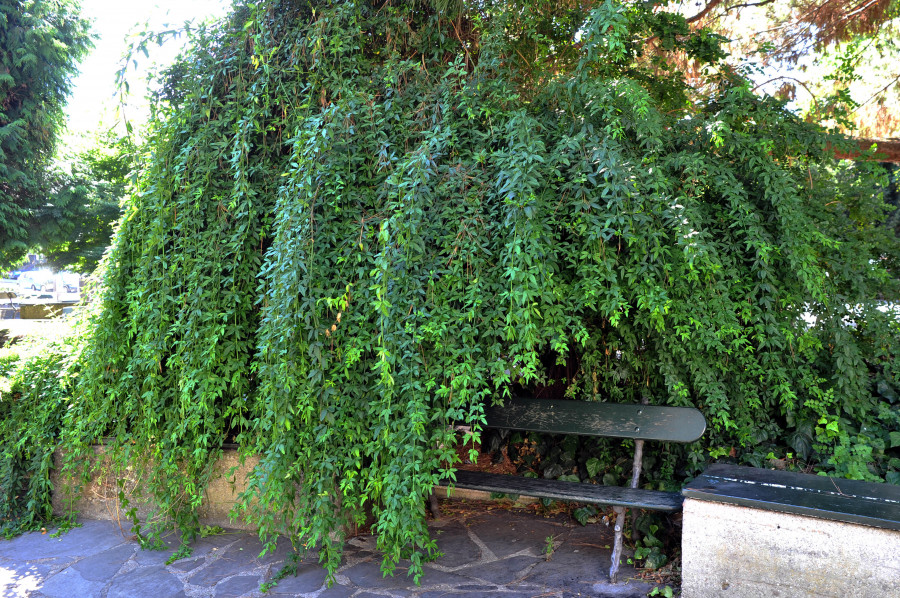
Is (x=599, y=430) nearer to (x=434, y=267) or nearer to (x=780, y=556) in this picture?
(x=780, y=556)

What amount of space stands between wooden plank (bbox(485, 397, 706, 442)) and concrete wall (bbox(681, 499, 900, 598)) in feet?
1.56

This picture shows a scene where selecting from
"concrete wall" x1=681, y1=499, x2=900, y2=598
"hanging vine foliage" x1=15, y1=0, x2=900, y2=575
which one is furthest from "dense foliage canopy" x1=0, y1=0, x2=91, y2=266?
"concrete wall" x1=681, y1=499, x2=900, y2=598

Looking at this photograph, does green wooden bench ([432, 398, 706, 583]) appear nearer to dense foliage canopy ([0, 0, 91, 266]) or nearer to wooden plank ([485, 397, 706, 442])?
wooden plank ([485, 397, 706, 442])

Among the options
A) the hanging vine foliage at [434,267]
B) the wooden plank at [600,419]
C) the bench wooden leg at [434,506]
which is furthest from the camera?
the bench wooden leg at [434,506]

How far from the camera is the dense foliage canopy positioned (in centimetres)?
784

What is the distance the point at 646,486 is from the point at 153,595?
2933mm

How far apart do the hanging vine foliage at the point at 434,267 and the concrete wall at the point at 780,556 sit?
668 millimetres

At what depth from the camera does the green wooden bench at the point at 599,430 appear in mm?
3078

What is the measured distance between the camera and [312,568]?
3.30m

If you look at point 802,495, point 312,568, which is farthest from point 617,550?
point 312,568

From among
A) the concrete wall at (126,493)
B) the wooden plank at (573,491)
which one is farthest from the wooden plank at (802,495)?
the concrete wall at (126,493)

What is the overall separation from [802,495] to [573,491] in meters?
1.10

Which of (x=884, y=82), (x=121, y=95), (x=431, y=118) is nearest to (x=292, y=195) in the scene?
(x=431, y=118)

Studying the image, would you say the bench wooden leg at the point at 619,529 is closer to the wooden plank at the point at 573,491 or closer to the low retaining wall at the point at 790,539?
the wooden plank at the point at 573,491
